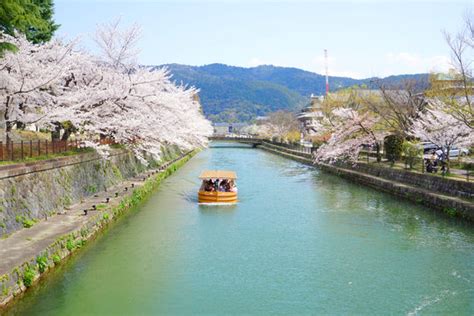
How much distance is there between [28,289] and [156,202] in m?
14.6

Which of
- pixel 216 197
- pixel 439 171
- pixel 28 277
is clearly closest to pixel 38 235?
pixel 28 277

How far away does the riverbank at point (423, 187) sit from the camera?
67.7 feet

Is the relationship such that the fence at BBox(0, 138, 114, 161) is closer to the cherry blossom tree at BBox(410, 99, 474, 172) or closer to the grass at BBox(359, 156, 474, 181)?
the grass at BBox(359, 156, 474, 181)

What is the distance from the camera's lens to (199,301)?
11445 mm

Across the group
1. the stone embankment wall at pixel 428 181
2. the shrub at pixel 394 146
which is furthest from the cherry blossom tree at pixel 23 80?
the shrub at pixel 394 146

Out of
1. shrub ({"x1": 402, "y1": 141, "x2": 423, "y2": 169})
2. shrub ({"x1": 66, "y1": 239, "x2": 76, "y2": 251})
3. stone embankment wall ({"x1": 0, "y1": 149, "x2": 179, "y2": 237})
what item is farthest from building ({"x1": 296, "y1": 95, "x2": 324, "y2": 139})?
shrub ({"x1": 66, "y1": 239, "x2": 76, "y2": 251})

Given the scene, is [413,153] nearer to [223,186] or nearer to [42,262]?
[223,186]

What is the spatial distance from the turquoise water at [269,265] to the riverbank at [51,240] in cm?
39

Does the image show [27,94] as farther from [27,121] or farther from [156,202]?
[156,202]

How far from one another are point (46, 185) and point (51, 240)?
15.3ft

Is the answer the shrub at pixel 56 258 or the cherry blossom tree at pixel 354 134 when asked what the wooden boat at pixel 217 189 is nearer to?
the shrub at pixel 56 258

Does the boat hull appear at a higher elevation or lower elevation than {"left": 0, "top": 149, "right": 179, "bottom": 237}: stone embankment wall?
lower

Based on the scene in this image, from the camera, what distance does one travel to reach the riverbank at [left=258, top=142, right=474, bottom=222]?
20.6m

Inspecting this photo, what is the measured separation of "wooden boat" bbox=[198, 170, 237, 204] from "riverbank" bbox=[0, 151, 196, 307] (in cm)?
407
